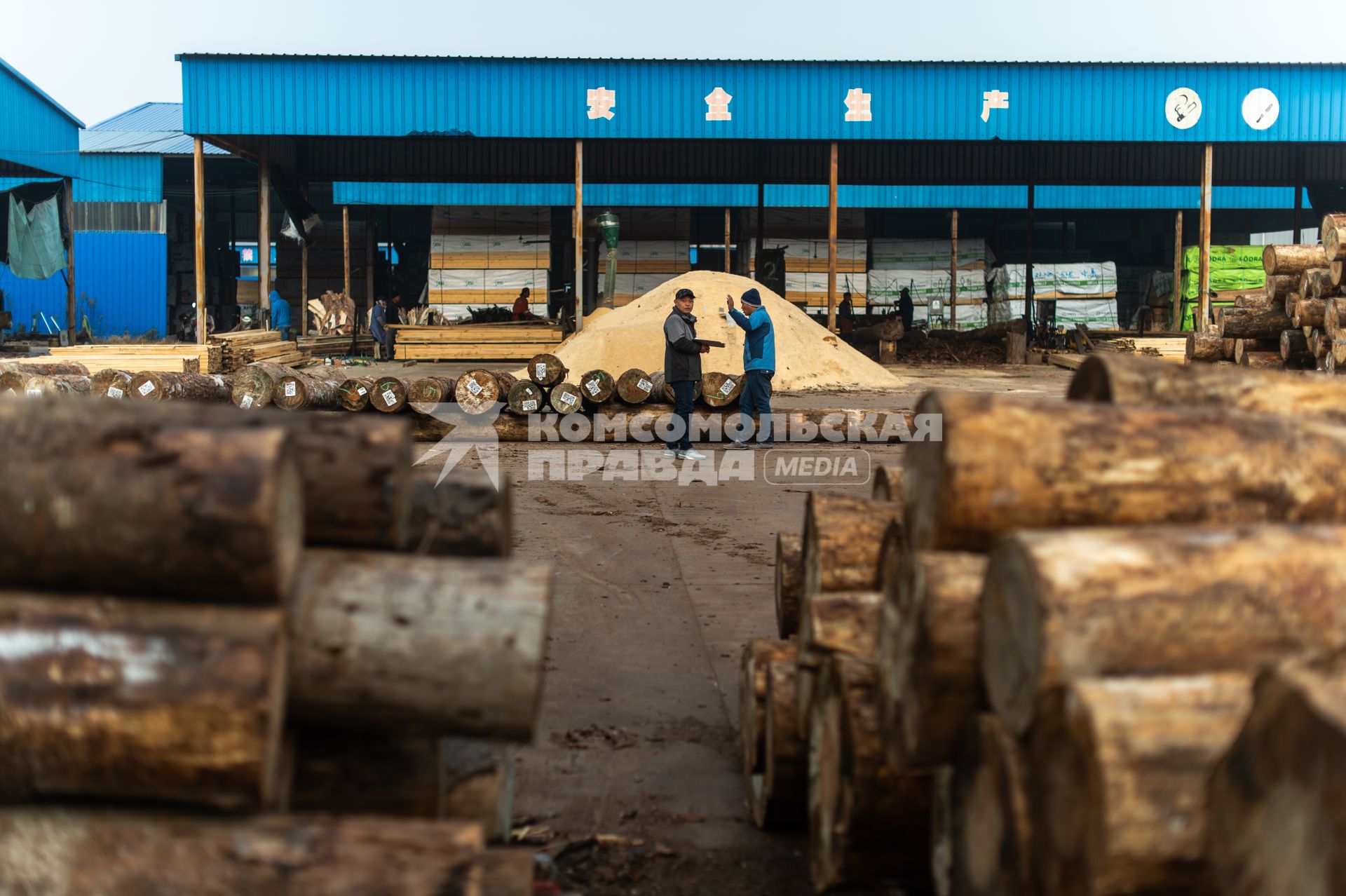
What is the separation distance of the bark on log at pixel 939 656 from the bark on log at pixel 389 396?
11.0 metres

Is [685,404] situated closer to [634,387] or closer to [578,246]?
[634,387]

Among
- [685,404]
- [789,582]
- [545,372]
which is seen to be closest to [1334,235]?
[685,404]

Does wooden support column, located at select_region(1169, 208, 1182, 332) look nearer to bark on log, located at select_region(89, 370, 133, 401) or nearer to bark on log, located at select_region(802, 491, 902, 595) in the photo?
bark on log, located at select_region(89, 370, 133, 401)

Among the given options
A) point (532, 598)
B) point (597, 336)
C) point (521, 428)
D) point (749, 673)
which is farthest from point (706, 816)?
point (597, 336)

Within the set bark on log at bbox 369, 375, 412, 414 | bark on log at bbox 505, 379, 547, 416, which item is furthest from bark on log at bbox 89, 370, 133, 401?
bark on log at bbox 505, 379, 547, 416

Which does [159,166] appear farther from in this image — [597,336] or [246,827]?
[246,827]

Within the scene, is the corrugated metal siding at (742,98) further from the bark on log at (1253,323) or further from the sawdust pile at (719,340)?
the bark on log at (1253,323)

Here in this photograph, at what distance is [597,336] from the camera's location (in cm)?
1808

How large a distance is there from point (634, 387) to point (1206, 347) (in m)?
→ 6.32

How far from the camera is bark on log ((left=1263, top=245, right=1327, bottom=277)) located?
11.8 meters

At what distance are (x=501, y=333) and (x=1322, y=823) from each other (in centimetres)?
2369

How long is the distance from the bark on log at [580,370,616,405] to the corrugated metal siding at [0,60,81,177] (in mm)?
15475

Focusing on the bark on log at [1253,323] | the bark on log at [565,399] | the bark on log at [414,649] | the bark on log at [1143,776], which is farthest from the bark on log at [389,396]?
the bark on log at [1143,776]

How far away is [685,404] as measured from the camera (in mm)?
12312
